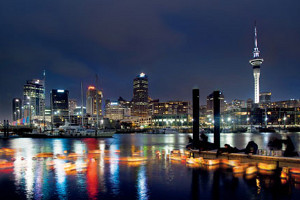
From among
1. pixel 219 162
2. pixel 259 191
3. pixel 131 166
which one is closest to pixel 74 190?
pixel 131 166

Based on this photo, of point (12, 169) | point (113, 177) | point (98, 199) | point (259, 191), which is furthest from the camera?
point (12, 169)

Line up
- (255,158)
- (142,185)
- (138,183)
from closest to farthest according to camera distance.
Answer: (142,185) < (138,183) < (255,158)

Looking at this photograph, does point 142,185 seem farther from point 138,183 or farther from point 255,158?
point 255,158

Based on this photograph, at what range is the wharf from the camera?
2419 centimetres

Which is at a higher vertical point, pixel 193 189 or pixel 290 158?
pixel 290 158

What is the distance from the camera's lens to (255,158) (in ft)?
89.4

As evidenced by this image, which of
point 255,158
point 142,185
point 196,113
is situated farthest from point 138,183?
point 196,113

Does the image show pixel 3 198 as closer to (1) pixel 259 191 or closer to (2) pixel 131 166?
(2) pixel 131 166

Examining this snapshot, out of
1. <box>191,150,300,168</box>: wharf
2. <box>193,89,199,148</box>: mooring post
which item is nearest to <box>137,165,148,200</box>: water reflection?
<box>191,150,300,168</box>: wharf

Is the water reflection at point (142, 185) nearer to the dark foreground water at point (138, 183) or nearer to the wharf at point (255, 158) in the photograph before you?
the dark foreground water at point (138, 183)

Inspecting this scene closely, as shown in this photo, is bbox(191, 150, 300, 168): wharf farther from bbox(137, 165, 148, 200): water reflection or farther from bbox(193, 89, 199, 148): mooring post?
bbox(137, 165, 148, 200): water reflection

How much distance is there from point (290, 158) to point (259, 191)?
22.8 ft

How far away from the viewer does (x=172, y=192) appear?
19406 mm

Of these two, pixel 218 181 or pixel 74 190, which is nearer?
pixel 74 190
